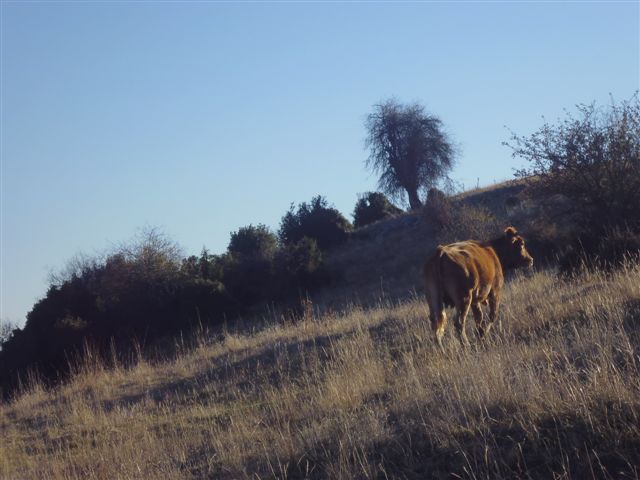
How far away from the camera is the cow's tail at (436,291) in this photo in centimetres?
1101

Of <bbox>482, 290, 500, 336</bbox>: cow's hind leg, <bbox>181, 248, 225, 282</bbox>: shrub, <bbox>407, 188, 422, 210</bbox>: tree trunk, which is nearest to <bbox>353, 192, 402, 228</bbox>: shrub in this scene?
<bbox>407, 188, 422, 210</bbox>: tree trunk

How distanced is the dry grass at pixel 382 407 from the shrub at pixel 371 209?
4105 cm

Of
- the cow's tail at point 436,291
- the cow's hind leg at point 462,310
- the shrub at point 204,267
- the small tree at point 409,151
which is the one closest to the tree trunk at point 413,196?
the small tree at point 409,151

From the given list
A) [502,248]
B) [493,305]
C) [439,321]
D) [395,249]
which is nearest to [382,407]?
[439,321]

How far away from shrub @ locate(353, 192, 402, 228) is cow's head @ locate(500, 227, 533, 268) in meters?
41.8

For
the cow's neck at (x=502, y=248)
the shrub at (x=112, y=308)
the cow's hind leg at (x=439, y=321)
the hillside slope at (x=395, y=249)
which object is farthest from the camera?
the hillside slope at (x=395, y=249)

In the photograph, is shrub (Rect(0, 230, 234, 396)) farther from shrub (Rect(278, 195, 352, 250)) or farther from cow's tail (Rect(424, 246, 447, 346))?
cow's tail (Rect(424, 246, 447, 346))

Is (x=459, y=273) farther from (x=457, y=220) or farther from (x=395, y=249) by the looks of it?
(x=395, y=249)

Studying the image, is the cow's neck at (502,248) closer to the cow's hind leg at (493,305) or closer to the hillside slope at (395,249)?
the cow's hind leg at (493,305)

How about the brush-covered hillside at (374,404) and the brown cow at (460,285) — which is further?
the brown cow at (460,285)

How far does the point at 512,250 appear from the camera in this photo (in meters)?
13.7

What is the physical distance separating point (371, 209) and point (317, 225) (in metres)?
9.79

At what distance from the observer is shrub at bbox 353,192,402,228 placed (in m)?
56.4

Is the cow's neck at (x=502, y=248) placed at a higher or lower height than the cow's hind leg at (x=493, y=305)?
higher
